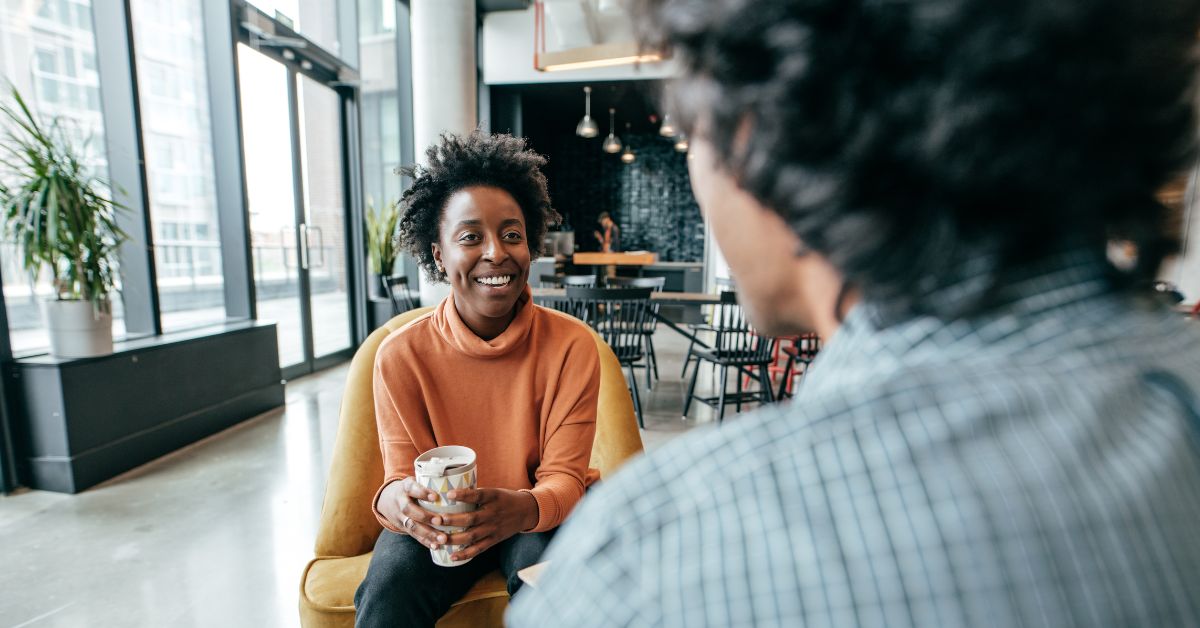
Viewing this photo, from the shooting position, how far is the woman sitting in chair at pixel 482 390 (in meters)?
1.14

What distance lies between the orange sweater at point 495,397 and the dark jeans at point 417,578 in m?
A: 0.15

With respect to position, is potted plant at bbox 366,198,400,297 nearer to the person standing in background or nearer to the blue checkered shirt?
the person standing in background

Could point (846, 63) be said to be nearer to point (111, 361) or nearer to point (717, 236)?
point (717, 236)

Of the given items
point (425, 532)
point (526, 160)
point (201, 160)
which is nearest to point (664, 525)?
point (425, 532)

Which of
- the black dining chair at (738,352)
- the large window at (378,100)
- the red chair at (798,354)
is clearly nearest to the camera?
the black dining chair at (738,352)

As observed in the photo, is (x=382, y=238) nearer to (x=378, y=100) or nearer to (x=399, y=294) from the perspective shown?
(x=399, y=294)

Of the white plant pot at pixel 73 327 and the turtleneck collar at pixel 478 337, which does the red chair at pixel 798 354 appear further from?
the white plant pot at pixel 73 327

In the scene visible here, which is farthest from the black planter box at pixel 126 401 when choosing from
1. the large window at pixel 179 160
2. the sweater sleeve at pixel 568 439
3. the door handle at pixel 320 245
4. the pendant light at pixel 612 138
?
the pendant light at pixel 612 138

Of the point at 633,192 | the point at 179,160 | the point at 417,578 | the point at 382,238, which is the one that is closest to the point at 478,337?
the point at 417,578

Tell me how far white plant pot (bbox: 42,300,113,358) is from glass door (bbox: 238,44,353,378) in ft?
4.62

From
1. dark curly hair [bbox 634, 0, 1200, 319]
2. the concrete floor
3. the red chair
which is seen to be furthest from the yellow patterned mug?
the red chair

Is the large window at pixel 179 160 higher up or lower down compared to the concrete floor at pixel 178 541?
higher up

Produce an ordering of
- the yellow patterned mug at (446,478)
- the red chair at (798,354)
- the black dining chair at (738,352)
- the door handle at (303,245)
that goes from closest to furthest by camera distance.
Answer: the yellow patterned mug at (446,478), the black dining chair at (738,352), the red chair at (798,354), the door handle at (303,245)

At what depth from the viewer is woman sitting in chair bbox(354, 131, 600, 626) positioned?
1138mm
